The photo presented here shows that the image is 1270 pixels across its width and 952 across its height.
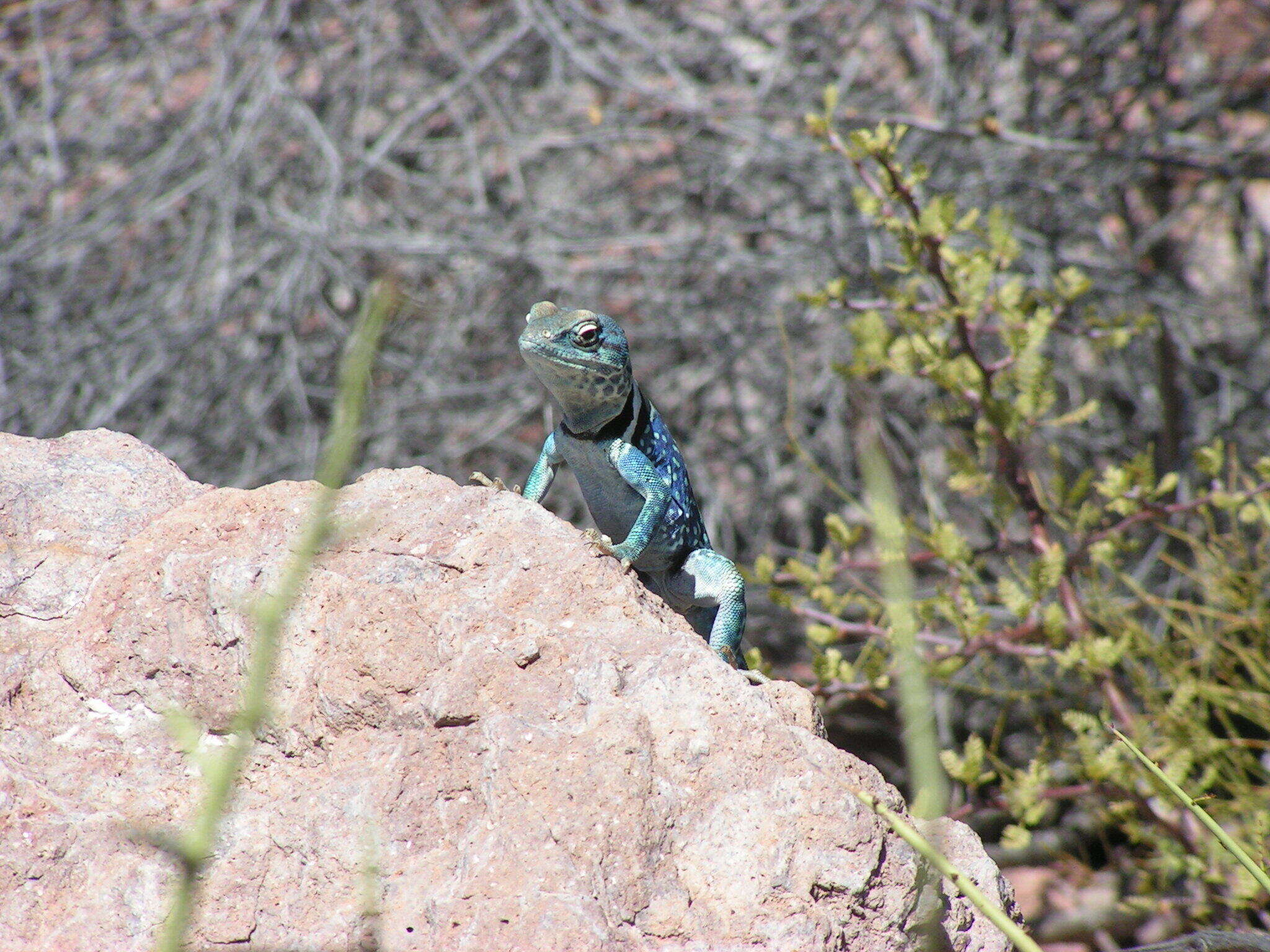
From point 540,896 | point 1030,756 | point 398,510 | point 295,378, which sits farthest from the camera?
point 1030,756

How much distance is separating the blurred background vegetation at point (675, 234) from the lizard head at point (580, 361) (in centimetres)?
208

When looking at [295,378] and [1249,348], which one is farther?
[1249,348]

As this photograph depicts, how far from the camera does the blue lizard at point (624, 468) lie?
2.84m

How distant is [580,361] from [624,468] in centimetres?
31

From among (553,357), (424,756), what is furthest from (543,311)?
(424,756)

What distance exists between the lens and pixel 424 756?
1946 mm

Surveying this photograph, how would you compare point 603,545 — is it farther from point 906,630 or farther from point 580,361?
point 906,630

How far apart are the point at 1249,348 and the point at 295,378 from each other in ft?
14.7

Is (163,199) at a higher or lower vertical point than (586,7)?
lower

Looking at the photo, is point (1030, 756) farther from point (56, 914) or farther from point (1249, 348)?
point (56, 914)

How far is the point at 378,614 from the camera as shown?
2.10m

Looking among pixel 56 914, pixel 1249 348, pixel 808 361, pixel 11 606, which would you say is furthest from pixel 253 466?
pixel 1249 348

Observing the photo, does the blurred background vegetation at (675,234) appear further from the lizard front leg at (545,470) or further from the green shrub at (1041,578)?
the lizard front leg at (545,470)

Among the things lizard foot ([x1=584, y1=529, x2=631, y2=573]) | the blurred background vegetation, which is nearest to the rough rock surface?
lizard foot ([x1=584, y1=529, x2=631, y2=573])
